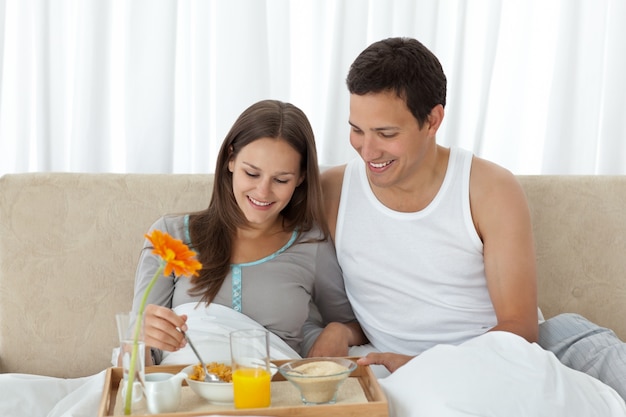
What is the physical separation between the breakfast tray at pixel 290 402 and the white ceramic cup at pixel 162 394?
0.02 meters

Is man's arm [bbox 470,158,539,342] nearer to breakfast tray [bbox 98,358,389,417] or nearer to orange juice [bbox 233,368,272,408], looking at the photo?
breakfast tray [bbox 98,358,389,417]

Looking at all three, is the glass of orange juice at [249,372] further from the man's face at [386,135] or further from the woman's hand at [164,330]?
the man's face at [386,135]

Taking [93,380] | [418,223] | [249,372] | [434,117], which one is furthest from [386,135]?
[93,380]

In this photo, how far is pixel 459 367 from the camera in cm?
152

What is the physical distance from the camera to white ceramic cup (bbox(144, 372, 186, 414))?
1.32 meters

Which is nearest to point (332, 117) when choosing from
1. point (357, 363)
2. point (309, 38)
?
point (309, 38)

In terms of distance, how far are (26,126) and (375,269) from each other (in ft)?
3.60

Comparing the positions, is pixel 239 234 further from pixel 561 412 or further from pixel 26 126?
pixel 561 412

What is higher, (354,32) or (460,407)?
(354,32)

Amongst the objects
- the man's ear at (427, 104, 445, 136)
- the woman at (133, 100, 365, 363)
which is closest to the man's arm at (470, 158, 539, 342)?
the man's ear at (427, 104, 445, 136)

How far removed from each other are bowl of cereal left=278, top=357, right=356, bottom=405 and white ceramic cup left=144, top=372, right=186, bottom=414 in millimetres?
185

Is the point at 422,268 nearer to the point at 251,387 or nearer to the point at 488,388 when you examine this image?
the point at 488,388

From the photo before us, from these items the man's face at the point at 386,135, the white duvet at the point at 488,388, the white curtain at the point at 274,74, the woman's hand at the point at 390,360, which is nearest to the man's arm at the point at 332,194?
the man's face at the point at 386,135

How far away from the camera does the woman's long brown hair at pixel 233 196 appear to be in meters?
1.91
